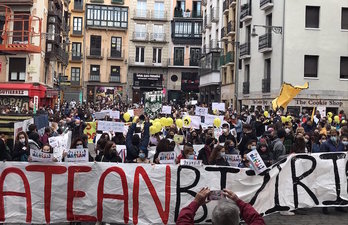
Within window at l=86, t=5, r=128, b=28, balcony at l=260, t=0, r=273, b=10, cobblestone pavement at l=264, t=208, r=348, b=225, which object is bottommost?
cobblestone pavement at l=264, t=208, r=348, b=225

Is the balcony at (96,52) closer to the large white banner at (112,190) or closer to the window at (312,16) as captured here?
the window at (312,16)

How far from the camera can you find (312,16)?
2800 cm

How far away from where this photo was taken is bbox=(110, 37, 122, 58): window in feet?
192

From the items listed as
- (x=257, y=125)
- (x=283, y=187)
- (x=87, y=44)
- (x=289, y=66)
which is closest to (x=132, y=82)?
(x=87, y=44)

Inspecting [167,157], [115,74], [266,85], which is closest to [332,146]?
[167,157]

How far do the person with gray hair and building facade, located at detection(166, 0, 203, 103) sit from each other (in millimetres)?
55069

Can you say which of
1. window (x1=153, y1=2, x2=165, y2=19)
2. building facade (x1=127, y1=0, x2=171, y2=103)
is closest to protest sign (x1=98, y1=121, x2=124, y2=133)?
building facade (x1=127, y1=0, x2=171, y2=103)

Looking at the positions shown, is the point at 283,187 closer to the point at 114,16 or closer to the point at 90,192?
the point at 90,192

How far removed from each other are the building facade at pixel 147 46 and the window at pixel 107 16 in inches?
40.5

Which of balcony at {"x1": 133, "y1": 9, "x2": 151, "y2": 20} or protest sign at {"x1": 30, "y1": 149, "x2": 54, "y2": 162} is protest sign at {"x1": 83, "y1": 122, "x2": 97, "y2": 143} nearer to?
protest sign at {"x1": 30, "y1": 149, "x2": 54, "y2": 162}

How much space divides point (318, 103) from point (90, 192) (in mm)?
22296

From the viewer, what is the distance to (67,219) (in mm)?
7617

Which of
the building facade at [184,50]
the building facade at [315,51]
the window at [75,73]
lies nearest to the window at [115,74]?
the window at [75,73]

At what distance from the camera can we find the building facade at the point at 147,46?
194 ft
